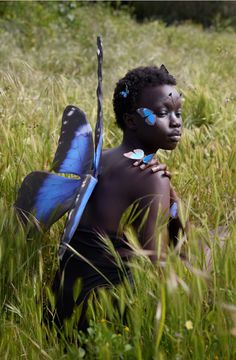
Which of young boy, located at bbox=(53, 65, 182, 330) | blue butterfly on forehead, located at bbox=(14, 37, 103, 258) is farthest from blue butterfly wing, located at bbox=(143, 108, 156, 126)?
blue butterfly on forehead, located at bbox=(14, 37, 103, 258)

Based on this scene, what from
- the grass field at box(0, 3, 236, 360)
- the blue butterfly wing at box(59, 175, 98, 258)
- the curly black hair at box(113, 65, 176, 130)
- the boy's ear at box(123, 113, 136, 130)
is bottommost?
the grass field at box(0, 3, 236, 360)

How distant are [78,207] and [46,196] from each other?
236 mm

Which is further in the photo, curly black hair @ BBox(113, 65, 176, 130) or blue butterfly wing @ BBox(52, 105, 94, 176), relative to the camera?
blue butterfly wing @ BBox(52, 105, 94, 176)

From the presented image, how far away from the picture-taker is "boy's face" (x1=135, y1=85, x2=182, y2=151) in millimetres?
2100

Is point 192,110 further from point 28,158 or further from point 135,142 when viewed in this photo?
point 135,142

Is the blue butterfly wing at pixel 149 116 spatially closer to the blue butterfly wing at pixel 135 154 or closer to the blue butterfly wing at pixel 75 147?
the blue butterfly wing at pixel 135 154

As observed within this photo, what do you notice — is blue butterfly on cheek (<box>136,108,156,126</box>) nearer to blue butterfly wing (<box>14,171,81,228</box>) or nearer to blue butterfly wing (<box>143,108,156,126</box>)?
blue butterfly wing (<box>143,108,156,126</box>)

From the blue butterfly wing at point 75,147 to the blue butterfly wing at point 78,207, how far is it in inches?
6.5

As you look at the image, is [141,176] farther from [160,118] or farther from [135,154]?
[160,118]

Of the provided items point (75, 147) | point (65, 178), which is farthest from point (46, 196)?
point (75, 147)

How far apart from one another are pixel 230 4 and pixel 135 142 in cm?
1325

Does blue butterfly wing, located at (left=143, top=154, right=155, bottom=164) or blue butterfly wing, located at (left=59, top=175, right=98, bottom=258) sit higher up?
blue butterfly wing, located at (left=143, top=154, right=155, bottom=164)

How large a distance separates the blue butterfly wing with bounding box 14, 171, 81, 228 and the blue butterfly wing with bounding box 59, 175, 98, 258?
0.42 feet

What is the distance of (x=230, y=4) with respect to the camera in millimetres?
14734
